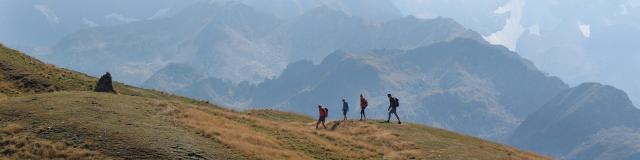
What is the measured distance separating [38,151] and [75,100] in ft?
44.6

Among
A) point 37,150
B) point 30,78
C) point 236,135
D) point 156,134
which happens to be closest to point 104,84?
point 30,78

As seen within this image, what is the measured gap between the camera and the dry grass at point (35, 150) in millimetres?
40531

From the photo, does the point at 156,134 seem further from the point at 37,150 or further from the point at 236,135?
the point at 37,150

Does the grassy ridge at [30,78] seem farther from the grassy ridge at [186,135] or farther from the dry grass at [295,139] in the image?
the dry grass at [295,139]

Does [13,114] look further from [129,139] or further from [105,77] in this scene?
[105,77]

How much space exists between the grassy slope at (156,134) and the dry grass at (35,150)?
0.06 metres

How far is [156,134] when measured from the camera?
4675cm

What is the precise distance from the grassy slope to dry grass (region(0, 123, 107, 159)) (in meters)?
0.06

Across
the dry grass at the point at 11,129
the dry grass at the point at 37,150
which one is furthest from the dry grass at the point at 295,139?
the dry grass at the point at 11,129

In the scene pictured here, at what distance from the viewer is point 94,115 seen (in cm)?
4947

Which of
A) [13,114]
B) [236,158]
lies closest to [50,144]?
[13,114]

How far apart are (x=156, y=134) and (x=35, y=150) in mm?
7922

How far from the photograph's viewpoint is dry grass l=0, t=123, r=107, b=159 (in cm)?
4053

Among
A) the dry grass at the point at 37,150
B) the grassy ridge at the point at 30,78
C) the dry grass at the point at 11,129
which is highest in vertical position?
the grassy ridge at the point at 30,78
